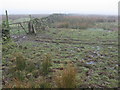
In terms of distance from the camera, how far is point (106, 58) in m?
7.31

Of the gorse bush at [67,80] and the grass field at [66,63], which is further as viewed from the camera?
the grass field at [66,63]

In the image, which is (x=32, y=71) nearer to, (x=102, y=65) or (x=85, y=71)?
(x=85, y=71)

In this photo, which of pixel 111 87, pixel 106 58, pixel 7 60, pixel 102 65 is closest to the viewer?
pixel 111 87

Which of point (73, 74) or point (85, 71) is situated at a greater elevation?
point (73, 74)

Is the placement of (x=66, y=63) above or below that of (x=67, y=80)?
below

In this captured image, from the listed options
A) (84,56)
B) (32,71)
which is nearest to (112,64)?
(84,56)

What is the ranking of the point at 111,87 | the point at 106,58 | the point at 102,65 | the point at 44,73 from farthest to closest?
the point at 106,58
the point at 102,65
the point at 44,73
the point at 111,87

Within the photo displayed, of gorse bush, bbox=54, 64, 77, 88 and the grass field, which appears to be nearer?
gorse bush, bbox=54, 64, 77, 88

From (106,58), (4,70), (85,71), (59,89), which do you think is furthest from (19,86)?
(106,58)

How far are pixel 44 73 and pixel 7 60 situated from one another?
88.6 inches

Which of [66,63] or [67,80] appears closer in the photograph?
[67,80]

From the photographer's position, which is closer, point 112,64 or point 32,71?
point 32,71

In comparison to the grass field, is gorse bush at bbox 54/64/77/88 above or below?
above

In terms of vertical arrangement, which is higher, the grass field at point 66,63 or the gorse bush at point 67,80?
the gorse bush at point 67,80
